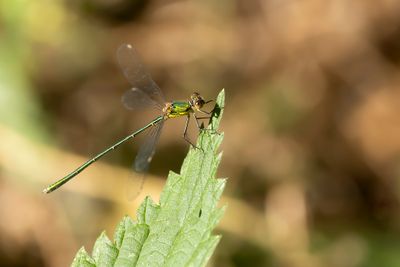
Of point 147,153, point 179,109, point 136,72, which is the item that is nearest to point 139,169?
point 147,153

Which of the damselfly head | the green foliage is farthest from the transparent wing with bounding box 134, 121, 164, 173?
the green foliage

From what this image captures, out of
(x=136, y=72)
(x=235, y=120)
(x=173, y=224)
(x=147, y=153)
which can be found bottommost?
(x=173, y=224)

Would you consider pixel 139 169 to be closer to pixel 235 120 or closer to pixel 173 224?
pixel 173 224

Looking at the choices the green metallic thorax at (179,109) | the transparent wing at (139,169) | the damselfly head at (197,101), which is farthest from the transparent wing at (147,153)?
the damselfly head at (197,101)

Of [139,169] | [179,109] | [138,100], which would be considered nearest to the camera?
[139,169]

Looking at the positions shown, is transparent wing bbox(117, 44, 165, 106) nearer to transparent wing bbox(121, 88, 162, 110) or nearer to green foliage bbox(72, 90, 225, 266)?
transparent wing bbox(121, 88, 162, 110)
